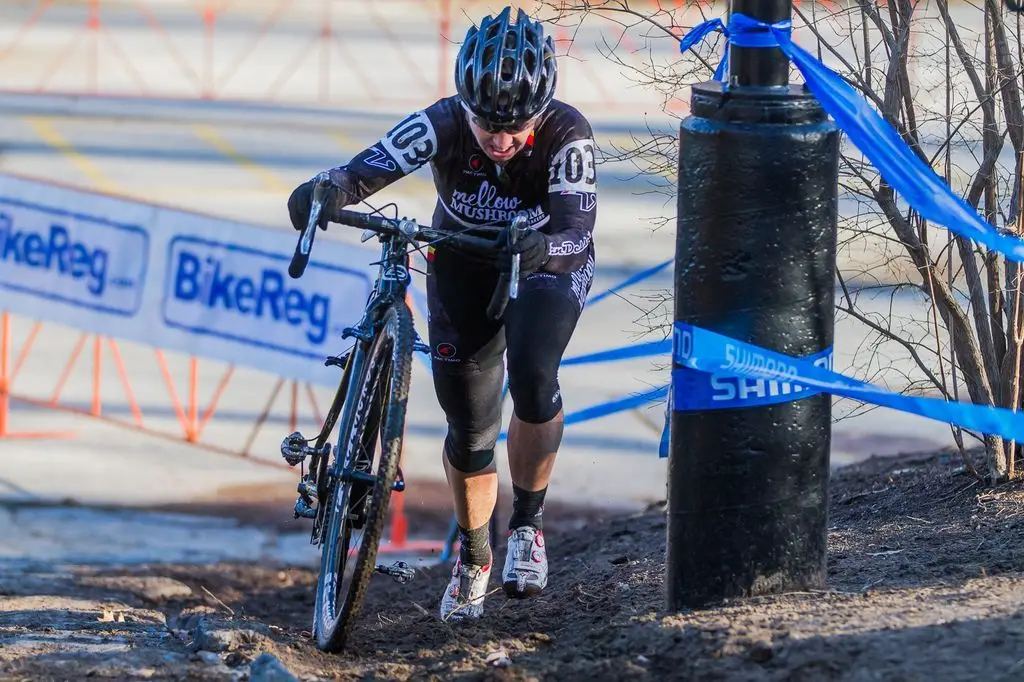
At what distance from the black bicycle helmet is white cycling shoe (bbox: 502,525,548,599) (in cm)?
148

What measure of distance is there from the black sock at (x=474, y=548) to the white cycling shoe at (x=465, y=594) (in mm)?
19

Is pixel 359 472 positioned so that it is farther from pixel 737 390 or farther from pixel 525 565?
pixel 737 390

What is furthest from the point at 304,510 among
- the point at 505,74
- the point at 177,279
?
the point at 177,279

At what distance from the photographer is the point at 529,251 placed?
4438 mm

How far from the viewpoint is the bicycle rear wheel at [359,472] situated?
4410 millimetres

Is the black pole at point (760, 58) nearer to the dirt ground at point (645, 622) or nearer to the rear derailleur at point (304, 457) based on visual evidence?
the dirt ground at point (645, 622)

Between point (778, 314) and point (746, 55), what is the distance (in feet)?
2.42

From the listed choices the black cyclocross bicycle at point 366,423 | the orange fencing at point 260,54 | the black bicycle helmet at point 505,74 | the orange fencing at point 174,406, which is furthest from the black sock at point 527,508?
the orange fencing at point 260,54

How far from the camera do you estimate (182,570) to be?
747 cm

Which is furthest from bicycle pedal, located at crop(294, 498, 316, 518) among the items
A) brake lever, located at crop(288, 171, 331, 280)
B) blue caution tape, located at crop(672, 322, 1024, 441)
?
blue caution tape, located at crop(672, 322, 1024, 441)

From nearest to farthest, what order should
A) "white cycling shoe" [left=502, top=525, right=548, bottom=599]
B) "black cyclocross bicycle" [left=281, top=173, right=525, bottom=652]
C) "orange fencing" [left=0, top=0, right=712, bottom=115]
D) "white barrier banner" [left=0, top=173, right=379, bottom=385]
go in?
"black cyclocross bicycle" [left=281, top=173, right=525, bottom=652]
"white cycling shoe" [left=502, top=525, right=548, bottom=599]
"white barrier banner" [left=0, top=173, right=379, bottom=385]
"orange fencing" [left=0, top=0, right=712, bottom=115]

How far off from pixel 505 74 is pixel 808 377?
4.54ft

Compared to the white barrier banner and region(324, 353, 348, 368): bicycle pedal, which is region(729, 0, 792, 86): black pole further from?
the white barrier banner

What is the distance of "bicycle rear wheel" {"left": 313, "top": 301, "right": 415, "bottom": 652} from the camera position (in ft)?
14.5
